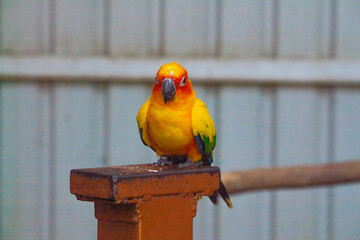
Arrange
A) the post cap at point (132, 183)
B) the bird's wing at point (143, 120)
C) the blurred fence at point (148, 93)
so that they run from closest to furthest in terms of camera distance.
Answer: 1. the post cap at point (132, 183)
2. the bird's wing at point (143, 120)
3. the blurred fence at point (148, 93)

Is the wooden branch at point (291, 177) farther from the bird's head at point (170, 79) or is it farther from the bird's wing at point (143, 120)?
the bird's head at point (170, 79)

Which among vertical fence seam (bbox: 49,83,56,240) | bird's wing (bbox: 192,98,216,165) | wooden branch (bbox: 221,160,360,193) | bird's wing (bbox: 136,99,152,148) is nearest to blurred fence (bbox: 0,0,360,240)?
vertical fence seam (bbox: 49,83,56,240)

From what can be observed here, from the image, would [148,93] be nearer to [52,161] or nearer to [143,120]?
[52,161]

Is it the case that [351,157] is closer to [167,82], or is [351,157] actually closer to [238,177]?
[238,177]

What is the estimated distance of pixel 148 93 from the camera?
104 inches

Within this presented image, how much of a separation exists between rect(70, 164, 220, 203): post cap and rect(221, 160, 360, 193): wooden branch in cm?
98

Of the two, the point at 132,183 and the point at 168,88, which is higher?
the point at 168,88

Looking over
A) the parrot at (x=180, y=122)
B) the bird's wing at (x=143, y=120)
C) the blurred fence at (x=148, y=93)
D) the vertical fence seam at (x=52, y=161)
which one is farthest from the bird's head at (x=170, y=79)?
the vertical fence seam at (x=52, y=161)

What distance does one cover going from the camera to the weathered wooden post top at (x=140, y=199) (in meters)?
1.02

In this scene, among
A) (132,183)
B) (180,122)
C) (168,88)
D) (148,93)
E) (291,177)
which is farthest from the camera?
(148,93)

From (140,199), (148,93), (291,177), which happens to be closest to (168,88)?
(140,199)

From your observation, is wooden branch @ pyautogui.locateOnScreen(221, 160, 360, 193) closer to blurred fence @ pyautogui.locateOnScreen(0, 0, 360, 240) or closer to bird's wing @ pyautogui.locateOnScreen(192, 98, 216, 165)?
blurred fence @ pyautogui.locateOnScreen(0, 0, 360, 240)

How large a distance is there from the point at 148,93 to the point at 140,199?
1636 millimetres

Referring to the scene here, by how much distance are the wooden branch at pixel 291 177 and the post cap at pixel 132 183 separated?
978mm
